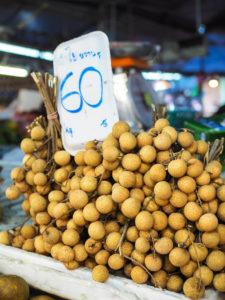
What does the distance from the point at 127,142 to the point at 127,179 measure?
0.50 ft

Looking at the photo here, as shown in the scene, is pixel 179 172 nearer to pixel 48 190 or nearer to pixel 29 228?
pixel 48 190

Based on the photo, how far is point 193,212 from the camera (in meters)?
1.32

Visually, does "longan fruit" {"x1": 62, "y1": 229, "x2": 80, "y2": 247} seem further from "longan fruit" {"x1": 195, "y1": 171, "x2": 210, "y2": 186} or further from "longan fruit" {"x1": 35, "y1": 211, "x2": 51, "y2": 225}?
"longan fruit" {"x1": 195, "y1": 171, "x2": 210, "y2": 186}

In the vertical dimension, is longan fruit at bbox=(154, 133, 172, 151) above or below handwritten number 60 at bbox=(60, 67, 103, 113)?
below

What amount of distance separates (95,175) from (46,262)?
43 centimetres

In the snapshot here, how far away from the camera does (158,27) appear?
36.3ft

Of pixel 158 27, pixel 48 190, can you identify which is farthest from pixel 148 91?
pixel 158 27

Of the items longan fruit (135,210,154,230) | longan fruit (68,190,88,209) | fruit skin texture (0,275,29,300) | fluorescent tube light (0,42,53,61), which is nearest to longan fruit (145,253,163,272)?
longan fruit (135,210,154,230)

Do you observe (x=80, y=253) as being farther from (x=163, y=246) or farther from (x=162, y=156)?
(x=162, y=156)

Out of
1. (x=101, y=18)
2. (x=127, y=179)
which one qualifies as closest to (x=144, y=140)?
(x=127, y=179)

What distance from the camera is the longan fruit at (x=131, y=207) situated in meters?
1.35

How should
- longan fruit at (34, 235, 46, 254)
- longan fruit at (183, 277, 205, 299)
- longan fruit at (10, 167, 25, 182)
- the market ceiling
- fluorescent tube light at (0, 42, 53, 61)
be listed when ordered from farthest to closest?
the market ceiling → fluorescent tube light at (0, 42, 53, 61) → longan fruit at (10, 167, 25, 182) → longan fruit at (34, 235, 46, 254) → longan fruit at (183, 277, 205, 299)

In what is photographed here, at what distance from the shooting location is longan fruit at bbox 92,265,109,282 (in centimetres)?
141

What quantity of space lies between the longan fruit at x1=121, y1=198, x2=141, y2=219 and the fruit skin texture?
532mm
